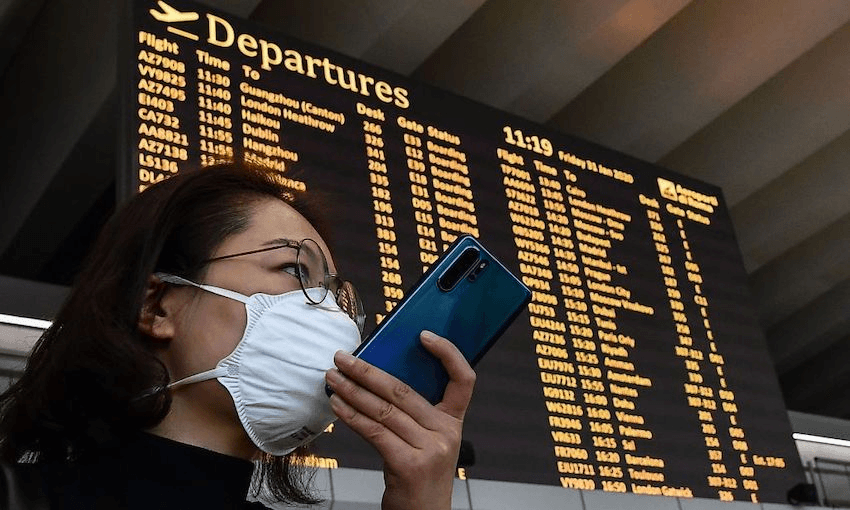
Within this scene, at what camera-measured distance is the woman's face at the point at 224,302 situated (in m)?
1.39

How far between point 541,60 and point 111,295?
4.08 meters

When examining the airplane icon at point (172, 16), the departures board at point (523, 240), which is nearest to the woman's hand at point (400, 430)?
the departures board at point (523, 240)

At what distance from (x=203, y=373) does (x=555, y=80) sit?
14.4 ft

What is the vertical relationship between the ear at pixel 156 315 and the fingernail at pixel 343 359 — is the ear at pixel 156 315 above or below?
above

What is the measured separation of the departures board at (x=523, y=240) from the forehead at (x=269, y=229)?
1.79 metres

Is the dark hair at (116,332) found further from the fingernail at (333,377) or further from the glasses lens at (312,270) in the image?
the fingernail at (333,377)

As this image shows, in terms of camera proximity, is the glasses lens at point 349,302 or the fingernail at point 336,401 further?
the glasses lens at point 349,302

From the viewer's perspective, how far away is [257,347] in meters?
1.42

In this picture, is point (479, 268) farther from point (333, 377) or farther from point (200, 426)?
point (200, 426)

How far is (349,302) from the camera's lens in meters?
1.65

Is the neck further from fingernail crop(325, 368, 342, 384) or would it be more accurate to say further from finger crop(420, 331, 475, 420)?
finger crop(420, 331, 475, 420)

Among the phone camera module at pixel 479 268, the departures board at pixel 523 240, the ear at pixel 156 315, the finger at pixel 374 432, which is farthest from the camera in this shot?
the departures board at pixel 523 240

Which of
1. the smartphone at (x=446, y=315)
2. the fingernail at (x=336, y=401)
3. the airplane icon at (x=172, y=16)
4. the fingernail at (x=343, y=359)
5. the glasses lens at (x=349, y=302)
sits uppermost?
the airplane icon at (x=172, y=16)

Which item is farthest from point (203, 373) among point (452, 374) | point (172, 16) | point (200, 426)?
point (172, 16)
